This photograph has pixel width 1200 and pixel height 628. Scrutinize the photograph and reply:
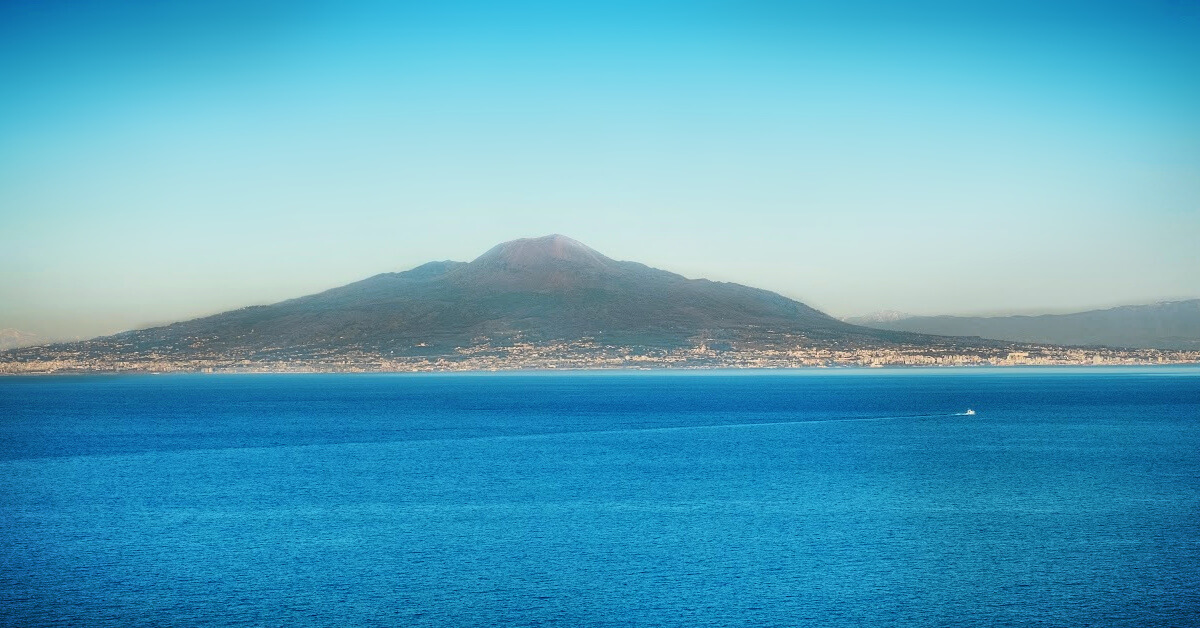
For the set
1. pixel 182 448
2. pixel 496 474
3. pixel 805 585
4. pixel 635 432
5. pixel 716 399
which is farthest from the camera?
pixel 716 399

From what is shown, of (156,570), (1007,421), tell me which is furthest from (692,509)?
(1007,421)

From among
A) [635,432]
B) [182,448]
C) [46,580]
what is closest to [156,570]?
[46,580]

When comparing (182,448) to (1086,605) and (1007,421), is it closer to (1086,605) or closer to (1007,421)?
(1086,605)

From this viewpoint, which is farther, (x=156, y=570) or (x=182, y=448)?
(x=182, y=448)

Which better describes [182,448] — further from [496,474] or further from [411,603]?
Result: [411,603]

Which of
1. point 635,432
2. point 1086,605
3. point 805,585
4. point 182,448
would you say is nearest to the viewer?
point 1086,605

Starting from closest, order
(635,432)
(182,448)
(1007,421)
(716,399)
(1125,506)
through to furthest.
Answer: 1. (1125,506)
2. (182,448)
3. (635,432)
4. (1007,421)
5. (716,399)
